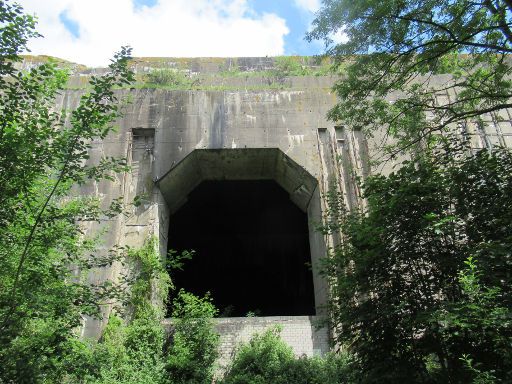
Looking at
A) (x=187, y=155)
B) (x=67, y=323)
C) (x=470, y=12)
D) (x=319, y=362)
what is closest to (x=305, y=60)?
(x=187, y=155)

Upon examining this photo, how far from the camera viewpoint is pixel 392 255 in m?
6.01

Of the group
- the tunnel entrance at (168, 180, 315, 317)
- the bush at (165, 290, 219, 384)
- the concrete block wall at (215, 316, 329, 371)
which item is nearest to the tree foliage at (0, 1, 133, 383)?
the bush at (165, 290, 219, 384)

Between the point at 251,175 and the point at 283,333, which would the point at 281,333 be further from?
the point at 251,175

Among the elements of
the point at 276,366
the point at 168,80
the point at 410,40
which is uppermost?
the point at 168,80

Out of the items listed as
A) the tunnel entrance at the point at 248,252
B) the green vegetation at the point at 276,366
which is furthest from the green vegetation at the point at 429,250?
the tunnel entrance at the point at 248,252

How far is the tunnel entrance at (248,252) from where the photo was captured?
62.0 ft

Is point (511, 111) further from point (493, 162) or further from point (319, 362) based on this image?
point (319, 362)

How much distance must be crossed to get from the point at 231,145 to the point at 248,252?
10.5 metres

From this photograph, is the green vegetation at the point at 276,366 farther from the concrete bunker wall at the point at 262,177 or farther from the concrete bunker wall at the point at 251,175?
the concrete bunker wall at the point at 251,175

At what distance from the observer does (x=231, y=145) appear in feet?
40.4

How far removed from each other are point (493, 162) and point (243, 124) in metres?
7.63

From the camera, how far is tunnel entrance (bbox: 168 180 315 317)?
1891cm

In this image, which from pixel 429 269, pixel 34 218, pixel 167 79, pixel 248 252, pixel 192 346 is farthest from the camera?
pixel 248 252

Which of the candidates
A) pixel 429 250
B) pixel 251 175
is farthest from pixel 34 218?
pixel 251 175
